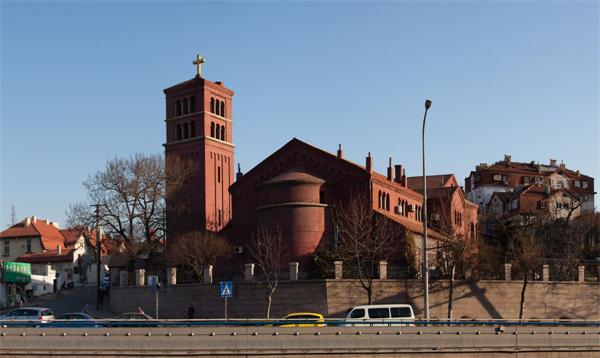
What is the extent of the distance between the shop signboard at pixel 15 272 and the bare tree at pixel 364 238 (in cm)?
3314

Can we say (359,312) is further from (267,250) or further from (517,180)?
(517,180)

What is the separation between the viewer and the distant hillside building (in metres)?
114

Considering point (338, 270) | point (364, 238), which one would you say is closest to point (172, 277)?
point (338, 270)

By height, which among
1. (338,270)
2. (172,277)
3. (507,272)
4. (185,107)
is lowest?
(172,277)

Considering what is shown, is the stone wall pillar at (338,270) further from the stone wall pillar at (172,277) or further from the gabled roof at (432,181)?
the gabled roof at (432,181)

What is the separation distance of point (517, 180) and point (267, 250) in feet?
229

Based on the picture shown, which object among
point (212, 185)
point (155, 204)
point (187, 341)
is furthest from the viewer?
point (212, 185)

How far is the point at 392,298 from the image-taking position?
168ft

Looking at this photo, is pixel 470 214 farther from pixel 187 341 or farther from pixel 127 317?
pixel 187 341

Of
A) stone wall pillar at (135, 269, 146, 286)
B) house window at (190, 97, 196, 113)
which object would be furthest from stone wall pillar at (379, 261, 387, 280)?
house window at (190, 97, 196, 113)

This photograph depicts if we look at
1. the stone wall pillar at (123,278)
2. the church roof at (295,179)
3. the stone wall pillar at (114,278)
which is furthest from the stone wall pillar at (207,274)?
the stone wall pillar at (114,278)

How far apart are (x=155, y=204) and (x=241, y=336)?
39629 mm

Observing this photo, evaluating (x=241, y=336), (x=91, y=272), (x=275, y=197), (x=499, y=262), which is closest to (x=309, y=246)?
(x=275, y=197)

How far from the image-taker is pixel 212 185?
76.5m
